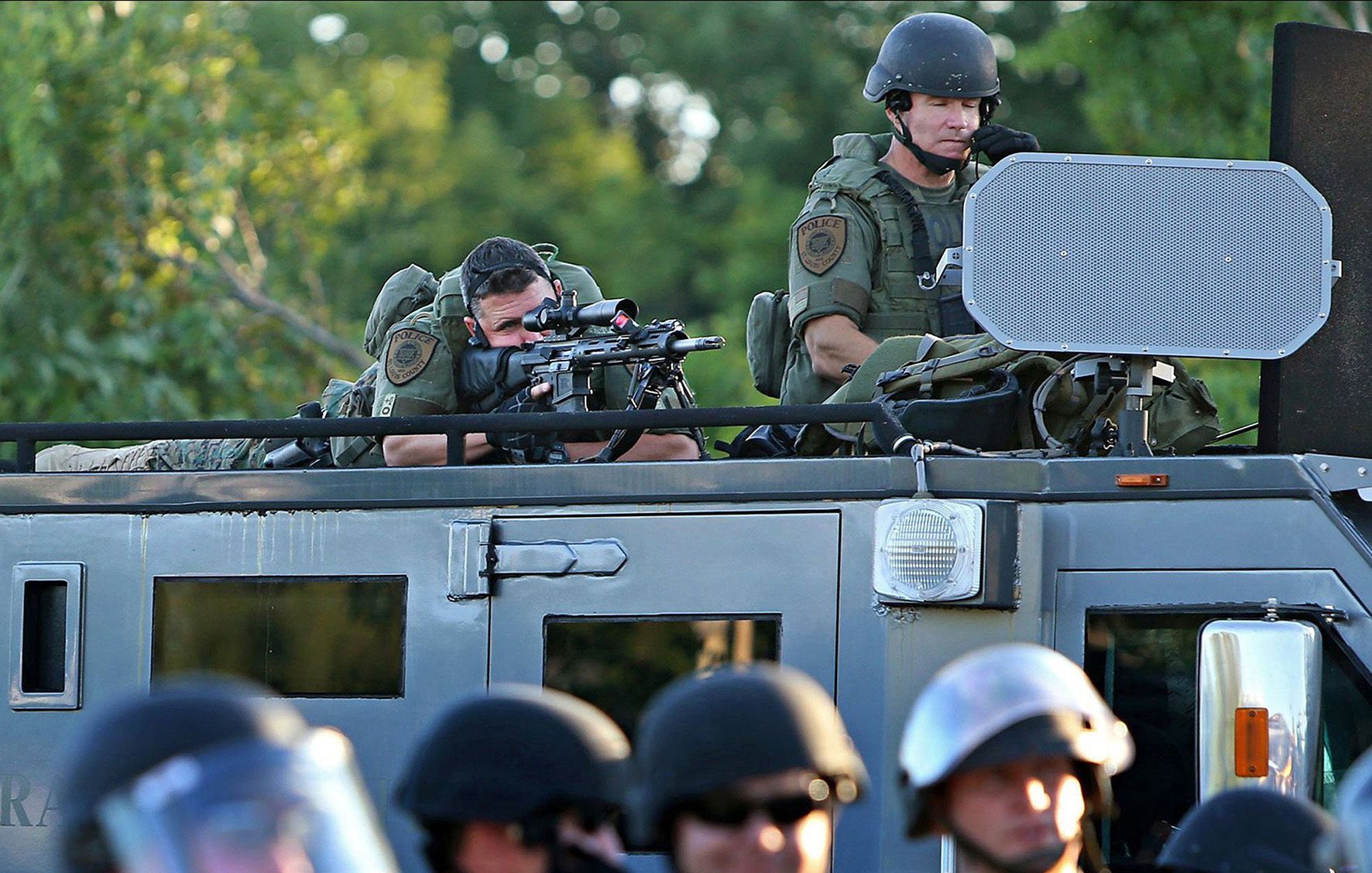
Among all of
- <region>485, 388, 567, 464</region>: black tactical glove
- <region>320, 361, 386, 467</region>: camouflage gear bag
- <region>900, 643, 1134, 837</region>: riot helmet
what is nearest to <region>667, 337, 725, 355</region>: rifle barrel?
<region>485, 388, 567, 464</region>: black tactical glove

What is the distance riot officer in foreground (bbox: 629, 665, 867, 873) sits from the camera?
388cm

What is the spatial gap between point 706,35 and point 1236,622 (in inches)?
1093

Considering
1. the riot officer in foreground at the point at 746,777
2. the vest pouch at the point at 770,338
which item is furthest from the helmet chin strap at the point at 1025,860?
the vest pouch at the point at 770,338

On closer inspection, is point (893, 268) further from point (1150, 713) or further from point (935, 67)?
point (1150, 713)

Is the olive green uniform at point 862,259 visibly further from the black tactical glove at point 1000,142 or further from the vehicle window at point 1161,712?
the vehicle window at point 1161,712

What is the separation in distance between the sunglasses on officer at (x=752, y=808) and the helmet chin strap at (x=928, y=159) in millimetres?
3753

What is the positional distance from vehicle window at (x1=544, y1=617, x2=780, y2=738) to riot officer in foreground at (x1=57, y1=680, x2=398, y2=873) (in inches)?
103

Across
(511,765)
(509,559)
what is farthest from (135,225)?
(511,765)

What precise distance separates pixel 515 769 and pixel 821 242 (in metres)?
3.35

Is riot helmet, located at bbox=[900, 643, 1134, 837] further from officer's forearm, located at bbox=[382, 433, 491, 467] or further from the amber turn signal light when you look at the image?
officer's forearm, located at bbox=[382, 433, 491, 467]

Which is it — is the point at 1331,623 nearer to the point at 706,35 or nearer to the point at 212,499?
the point at 212,499

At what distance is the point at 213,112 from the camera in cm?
1669

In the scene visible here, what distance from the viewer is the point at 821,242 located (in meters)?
7.22

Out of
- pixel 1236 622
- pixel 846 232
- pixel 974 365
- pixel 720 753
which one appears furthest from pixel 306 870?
pixel 846 232
